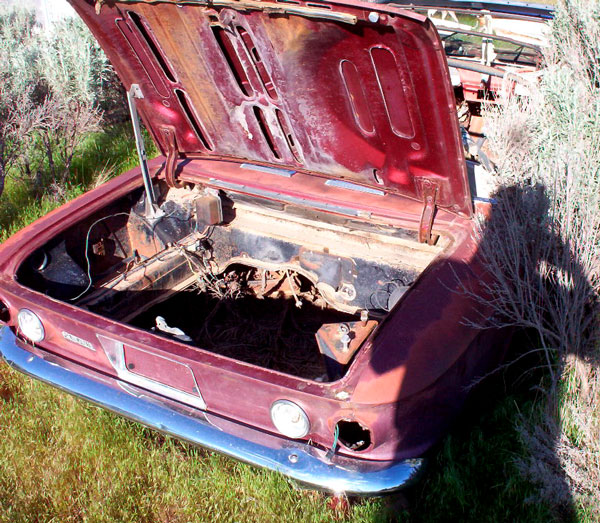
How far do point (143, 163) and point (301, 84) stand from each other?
110 cm

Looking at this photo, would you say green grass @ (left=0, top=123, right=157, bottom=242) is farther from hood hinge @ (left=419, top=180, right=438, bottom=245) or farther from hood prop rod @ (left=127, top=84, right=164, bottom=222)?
hood hinge @ (left=419, top=180, right=438, bottom=245)

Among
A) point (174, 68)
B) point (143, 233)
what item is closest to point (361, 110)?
point (174, 68)

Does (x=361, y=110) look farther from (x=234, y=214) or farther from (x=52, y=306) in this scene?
(x=52, y=306)

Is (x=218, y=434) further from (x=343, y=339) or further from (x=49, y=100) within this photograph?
(x=49, y=100)

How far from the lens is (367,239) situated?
322 centimetres

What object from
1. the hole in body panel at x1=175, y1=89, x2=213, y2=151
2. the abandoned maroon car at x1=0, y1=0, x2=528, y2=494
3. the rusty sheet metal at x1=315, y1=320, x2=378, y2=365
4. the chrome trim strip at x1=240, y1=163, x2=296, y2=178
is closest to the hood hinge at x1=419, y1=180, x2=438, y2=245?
the abandoned maroon car at x1=0, y1=0, x2=528, y2=494

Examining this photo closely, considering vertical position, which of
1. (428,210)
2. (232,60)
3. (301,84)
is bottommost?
(428,210)

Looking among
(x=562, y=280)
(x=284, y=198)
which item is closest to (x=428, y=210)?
(x=562, y=280)

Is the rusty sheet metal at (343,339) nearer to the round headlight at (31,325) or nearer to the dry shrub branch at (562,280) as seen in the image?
the dry shrub branch at (562,280)

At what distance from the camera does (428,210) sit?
278 cm

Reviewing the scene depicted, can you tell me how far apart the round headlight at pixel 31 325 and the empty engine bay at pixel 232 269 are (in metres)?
0.26

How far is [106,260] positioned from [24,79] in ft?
11.6

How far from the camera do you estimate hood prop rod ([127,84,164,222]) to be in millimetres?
3223

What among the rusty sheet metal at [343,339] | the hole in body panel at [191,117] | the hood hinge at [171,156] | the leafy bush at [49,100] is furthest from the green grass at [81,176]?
the rusty sheet metal at [343,339]
